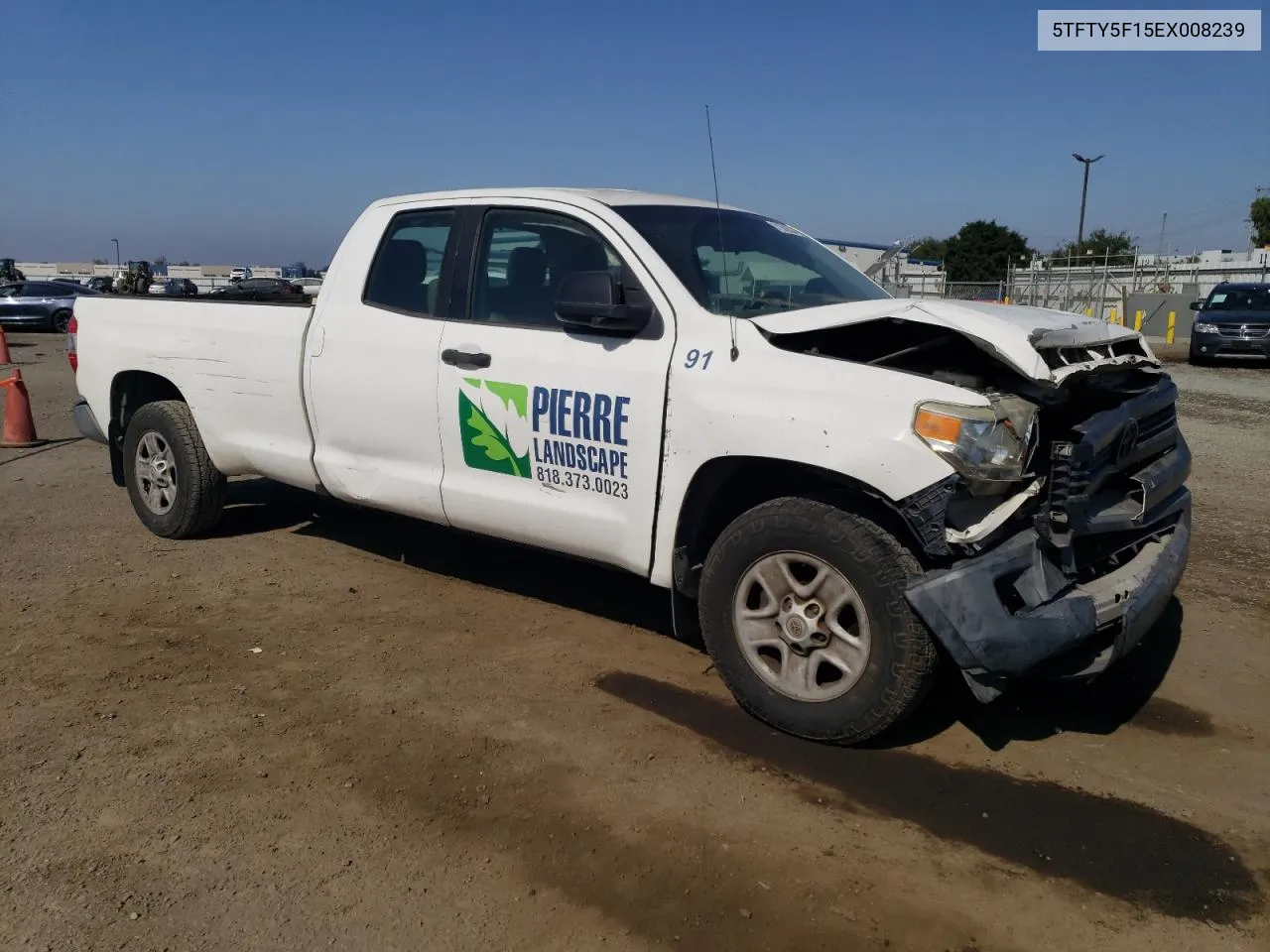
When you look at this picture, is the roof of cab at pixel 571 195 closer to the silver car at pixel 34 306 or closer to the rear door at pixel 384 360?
the rear door at pixel 384 360

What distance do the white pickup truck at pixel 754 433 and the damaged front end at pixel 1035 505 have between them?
11 mm

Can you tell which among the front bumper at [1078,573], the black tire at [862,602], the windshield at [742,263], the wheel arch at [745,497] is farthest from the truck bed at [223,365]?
the front bumper at [1078,573]

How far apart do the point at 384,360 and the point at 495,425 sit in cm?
79

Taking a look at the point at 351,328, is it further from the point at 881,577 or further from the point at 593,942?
the point at 593,942

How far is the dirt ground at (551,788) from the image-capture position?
2.82 metres

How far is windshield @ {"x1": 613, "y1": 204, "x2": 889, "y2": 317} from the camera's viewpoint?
14.0ft

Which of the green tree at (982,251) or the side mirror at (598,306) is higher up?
the green tree at (982,251)

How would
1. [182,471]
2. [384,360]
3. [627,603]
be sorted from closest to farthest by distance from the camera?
[384,360] < [627,603] < [182,471]

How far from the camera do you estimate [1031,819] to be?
130 inches

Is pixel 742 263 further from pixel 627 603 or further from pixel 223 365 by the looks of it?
pixel 223 365

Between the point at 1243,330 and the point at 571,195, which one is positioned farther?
the point at 1243,330

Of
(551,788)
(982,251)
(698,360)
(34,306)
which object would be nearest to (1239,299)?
(698,360)

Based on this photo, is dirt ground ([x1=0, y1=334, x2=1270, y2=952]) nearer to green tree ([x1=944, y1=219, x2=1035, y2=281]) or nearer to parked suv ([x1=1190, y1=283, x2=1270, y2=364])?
parked suv ([x1=1190, y1=283, x2=1270, y2=364])

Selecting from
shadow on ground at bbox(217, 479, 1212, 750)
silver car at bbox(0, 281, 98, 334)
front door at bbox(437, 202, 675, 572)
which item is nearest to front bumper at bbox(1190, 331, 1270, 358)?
shadow on ground at bbox(217, 479, 1212, 750)
